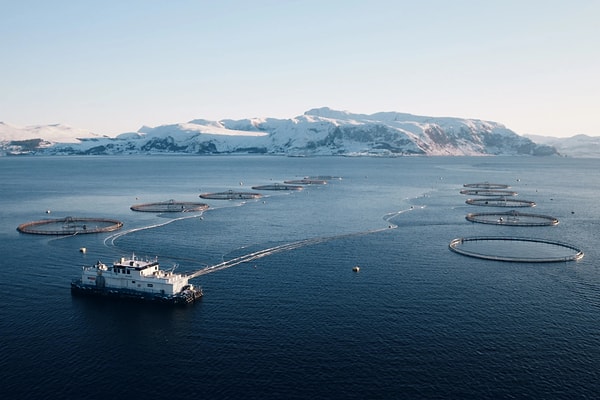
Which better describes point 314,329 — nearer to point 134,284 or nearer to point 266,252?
point 134,284

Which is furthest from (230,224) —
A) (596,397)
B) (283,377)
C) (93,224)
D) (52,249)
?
(596,397)

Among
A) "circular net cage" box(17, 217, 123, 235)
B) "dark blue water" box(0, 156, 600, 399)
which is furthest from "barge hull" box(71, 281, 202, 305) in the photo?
"circular net cage" box(17, 217, 123, 235)

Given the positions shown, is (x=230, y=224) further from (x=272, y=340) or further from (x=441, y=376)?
(x=441, y=376)

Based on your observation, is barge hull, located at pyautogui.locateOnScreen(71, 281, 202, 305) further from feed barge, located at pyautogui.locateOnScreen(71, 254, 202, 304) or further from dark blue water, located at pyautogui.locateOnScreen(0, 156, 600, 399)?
dark blue water, located at pyautogui.locateOnScreen(0, 156, 600, 399)

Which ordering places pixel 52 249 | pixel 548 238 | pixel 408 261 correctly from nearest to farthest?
pixel 408 261
pixel 52 249
pixel 548 238

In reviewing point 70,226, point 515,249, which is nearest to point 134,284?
point 70,226
